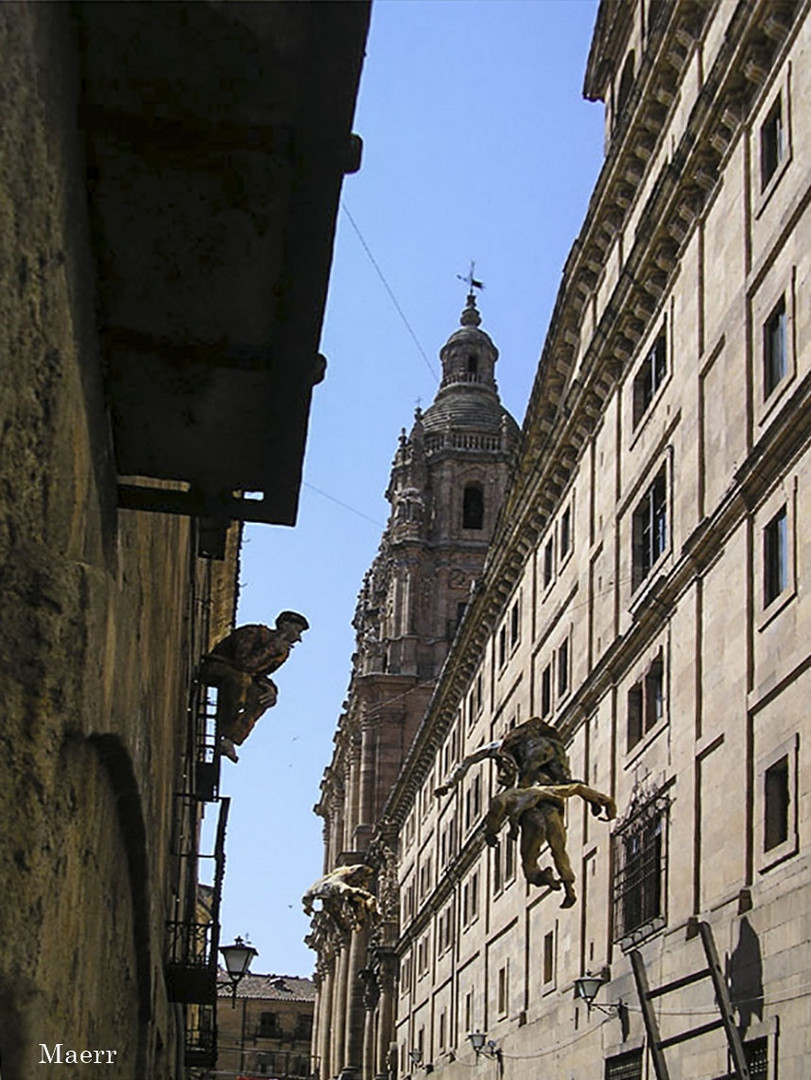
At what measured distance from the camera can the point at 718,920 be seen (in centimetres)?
2083

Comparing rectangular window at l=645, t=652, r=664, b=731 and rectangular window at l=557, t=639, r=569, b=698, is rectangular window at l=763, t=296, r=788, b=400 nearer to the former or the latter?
rectangular window at l=645, t=652, r=664, b=731

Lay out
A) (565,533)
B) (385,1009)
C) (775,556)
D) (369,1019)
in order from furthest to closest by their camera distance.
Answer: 1. (369,1019)
2. (385,1009)
3. (565,533)
4. (775,556)

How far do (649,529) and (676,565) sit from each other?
122 inches

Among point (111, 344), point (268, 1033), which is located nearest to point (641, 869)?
point (111, 344)

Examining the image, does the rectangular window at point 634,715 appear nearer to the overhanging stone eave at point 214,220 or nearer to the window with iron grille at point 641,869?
the window with iron grille at point 641,869

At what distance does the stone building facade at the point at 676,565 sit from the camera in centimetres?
1973

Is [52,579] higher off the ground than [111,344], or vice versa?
[111,344]

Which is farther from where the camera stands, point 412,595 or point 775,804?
point 412,595

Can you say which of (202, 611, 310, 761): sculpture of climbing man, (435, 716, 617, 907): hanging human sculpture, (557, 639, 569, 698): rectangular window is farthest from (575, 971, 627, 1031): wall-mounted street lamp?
(202, 611, 310, 761): sculpture of climbing man

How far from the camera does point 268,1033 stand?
408 feet

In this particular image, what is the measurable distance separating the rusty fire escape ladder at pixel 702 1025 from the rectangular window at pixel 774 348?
670 centimetres

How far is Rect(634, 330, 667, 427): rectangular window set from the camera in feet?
90.7

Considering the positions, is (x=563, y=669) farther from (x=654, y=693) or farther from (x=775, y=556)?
(x=775, y=556)

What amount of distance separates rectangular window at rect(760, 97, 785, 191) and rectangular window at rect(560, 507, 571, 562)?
12.9 m
